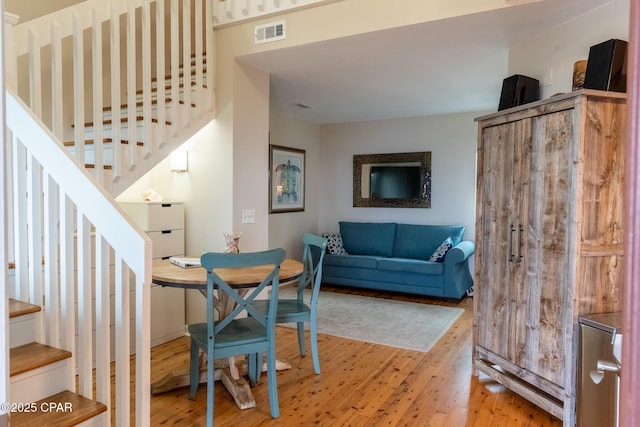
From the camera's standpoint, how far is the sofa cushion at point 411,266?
5.15 metres

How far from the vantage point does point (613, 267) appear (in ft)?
7.60

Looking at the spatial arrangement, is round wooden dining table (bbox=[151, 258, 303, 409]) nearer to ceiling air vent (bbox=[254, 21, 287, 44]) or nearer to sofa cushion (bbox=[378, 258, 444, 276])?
ceiling air vent (bbox=[254, 21, 287, 44])

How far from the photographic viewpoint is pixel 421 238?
5.72 meters

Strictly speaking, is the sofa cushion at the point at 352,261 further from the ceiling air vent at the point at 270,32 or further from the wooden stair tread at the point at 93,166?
the wooden stair tread at the point at 93,166

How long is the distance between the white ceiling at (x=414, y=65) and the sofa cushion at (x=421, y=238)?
1.54 metres

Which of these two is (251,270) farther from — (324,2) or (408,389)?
(324,2)

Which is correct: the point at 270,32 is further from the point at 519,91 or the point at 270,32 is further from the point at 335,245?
the point at 335,245

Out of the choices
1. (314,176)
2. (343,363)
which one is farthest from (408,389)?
(314,176)

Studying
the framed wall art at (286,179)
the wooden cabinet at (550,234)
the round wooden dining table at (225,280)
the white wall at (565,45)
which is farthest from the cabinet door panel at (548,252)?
the framed wall art at (286,179)

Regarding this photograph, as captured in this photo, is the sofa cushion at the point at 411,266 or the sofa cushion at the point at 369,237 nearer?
the sofa cushion at the point at 411,266

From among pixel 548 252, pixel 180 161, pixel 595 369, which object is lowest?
pixel 595 369

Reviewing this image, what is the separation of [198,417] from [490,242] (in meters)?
2.12

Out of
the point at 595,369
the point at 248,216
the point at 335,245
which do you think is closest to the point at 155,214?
the point at 248,216

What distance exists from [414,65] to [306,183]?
3087 millimetres
